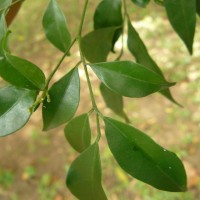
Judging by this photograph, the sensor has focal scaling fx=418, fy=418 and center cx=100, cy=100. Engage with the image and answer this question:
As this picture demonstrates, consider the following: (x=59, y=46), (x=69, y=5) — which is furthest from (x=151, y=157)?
(x=69, y=5)

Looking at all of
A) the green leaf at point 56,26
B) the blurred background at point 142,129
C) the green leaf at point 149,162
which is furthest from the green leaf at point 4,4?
the blurred background at point 142,129

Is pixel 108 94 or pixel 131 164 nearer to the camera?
pixel 131 164

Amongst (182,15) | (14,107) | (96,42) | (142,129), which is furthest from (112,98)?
(142,129)

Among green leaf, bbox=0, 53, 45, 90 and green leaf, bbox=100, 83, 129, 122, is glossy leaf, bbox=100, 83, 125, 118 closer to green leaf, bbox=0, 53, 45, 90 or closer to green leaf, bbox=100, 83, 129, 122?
green leaf, bbox=100, 83, 129, 122

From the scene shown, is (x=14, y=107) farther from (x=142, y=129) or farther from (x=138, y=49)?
(x=142, y=129)

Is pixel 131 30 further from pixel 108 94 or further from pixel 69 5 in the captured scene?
pixel 69 5

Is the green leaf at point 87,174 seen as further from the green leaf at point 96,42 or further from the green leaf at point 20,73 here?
the green leaf at point 96,42

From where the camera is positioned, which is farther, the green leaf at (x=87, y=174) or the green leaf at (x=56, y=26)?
the green leaf at (x=56, y=26)

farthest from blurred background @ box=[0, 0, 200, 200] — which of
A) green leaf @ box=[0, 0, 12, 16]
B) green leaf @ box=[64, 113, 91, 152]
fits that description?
green leaf @ box=[0, 0, 12, 16]
